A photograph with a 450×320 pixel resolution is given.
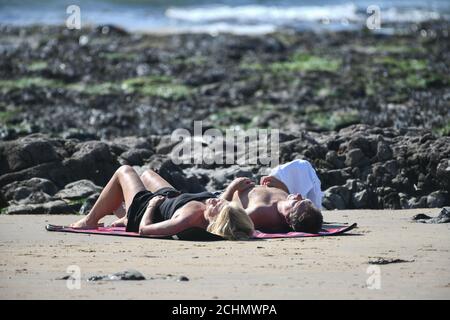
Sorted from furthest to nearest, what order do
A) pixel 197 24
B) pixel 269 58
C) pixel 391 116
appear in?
pixel 197 24
pixel 269 58
pixel 391 116

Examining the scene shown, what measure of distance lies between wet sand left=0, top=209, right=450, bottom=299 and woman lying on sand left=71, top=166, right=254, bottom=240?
0.16m

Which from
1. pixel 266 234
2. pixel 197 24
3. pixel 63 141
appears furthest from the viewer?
pixel 197 24

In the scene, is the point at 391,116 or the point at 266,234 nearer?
the point at 266,234

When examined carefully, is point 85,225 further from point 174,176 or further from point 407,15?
point 407,15

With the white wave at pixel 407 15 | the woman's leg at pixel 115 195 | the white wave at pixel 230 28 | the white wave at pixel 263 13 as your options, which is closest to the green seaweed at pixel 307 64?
the white wave at pixel 230 28

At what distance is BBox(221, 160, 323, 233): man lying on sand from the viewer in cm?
916

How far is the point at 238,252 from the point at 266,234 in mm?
880

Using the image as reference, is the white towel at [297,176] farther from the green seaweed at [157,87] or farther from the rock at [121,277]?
the green seaweed at [157,87]

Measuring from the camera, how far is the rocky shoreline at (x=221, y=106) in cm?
1175

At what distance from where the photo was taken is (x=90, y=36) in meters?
26.8

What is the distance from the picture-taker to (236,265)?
7.70 meters

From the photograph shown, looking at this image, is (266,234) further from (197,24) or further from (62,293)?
(197,24)

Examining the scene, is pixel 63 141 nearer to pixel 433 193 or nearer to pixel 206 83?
pixel 433 193

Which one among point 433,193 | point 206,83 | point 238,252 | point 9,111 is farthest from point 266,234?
point 206,83
